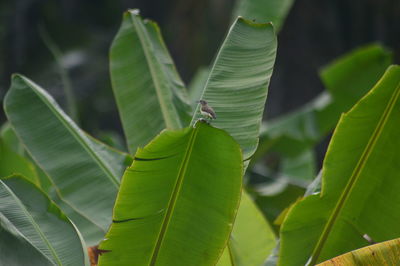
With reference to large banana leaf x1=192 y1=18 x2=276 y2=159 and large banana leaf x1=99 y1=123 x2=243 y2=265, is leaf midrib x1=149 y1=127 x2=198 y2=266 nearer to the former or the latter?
large banana leaf x1=99 y1=123 x2=243 y2=265

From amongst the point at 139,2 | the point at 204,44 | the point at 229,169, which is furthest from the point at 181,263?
the point at 139,2

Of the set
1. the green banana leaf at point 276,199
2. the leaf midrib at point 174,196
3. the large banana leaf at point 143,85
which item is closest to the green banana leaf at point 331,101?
the green banana leaf at point 276,199

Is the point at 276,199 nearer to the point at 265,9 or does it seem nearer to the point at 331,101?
the point at 265,9

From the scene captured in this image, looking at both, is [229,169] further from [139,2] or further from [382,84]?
[139,2]

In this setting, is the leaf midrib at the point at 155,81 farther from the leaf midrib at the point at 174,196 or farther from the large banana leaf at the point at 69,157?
the leaf midrib at the point at 174,196

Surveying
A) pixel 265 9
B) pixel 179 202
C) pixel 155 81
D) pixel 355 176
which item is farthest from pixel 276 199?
pixel 179 202

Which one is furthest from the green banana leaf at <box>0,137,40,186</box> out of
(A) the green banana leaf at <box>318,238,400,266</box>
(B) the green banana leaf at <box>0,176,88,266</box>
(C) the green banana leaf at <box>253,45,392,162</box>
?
(C) the green banana leaf at <box>253,45,392,162</box>
